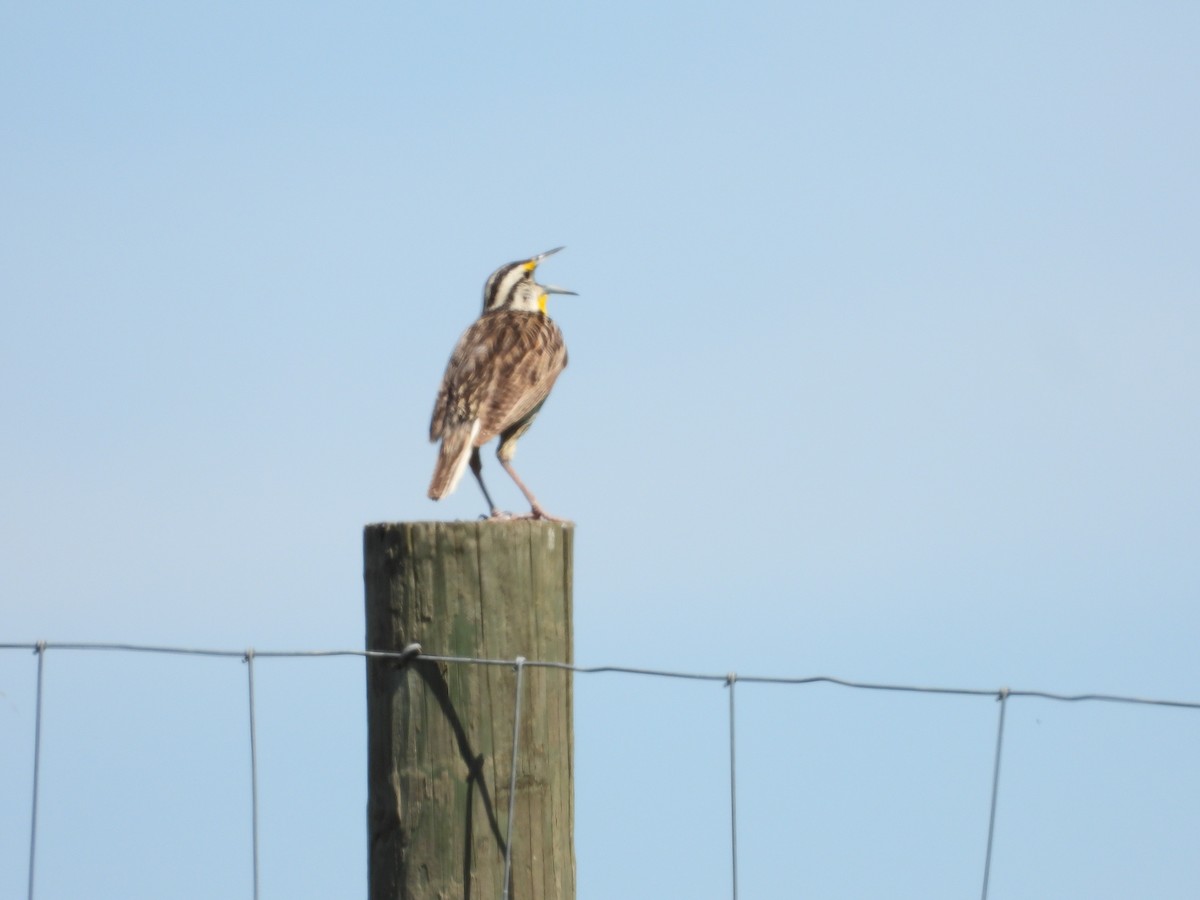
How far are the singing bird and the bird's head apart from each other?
11.0 inches

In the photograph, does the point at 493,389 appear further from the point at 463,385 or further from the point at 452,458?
the point at 452,458

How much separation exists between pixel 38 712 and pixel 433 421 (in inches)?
164

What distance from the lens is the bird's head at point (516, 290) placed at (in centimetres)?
976

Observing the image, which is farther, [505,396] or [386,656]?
[505,396]

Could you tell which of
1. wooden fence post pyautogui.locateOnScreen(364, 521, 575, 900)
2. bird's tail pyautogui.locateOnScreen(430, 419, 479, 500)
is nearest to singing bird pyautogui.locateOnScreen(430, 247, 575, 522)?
bird's tail pyautogui.locateOnScreen(430, 419, 479, 500)

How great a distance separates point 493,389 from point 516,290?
67.0 inches

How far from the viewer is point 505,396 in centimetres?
823

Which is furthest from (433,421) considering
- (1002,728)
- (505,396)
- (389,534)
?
(1002,728)

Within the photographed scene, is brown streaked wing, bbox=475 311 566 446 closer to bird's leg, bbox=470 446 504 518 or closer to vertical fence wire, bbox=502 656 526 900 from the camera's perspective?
bird's leg, bbox=470 446 504 518

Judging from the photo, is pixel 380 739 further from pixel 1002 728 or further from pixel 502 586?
pixel 1002 728

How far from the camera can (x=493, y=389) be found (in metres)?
8.22

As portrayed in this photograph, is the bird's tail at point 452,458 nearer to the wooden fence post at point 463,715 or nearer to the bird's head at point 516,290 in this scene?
the bird's head at point 516,290

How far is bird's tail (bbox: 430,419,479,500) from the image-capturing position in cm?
757

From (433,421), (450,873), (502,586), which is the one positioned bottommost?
(450,873)
